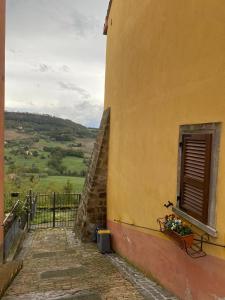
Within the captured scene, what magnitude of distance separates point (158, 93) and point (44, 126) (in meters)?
50.2

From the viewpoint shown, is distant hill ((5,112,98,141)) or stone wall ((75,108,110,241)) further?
distant hill ((5,112,98,141))

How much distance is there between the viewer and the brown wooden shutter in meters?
3.75

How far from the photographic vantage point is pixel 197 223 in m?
3.92

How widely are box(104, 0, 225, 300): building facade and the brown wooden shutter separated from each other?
0.04 feet

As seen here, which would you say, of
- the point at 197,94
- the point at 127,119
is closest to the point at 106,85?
the point at 127,119

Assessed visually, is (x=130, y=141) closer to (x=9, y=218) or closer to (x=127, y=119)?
(x=127, y=119)

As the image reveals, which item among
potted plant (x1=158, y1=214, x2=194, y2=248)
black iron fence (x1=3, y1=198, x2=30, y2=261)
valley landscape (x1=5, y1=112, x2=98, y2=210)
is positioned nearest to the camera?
potted plant (x1=158, y1=214, x2=194, y2=248)

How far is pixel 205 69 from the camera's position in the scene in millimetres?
3893

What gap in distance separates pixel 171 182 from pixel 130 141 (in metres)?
2.61

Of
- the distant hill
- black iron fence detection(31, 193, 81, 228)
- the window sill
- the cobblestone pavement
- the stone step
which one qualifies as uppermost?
the distant hill

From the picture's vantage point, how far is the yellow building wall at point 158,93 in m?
3.74

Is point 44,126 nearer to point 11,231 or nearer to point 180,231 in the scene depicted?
point 11,231

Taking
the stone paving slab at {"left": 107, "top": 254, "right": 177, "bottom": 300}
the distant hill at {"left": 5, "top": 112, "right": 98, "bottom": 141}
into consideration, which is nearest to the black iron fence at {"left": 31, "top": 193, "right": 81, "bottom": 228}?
the stone paving slab at {"left": 107, "top": 254, "right": 177, "bottom": 300}

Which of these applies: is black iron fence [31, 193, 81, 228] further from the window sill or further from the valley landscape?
the window sill
